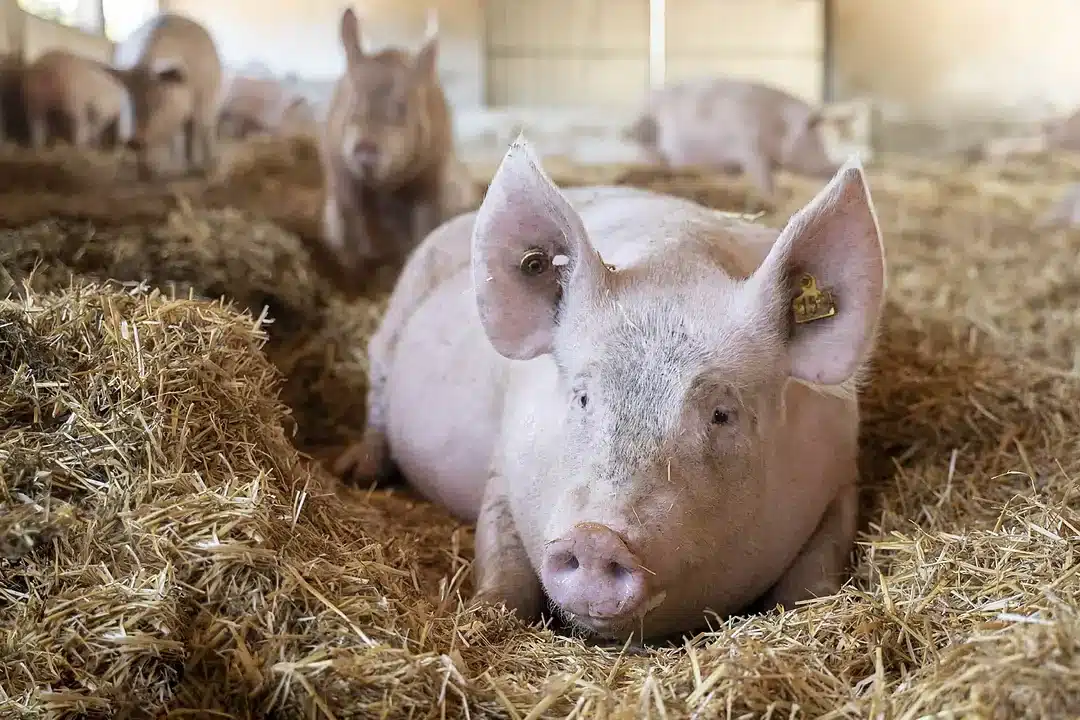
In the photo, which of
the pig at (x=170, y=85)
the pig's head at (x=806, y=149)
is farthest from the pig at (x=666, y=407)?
the pig's head at (x=806, y=149)

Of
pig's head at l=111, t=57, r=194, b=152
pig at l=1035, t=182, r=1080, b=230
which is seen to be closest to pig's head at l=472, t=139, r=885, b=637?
pig at l=1035, t=182, r=1080, b=230

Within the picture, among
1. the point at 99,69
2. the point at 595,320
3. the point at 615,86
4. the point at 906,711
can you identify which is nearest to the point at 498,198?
the point at 595,320

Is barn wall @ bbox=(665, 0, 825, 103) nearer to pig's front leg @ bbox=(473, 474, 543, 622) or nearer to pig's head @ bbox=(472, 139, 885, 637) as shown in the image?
pig's front leg @ bbox=(473, 474, 543, 622)

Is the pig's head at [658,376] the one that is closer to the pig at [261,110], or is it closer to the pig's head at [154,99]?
the pig's head at [154,99]

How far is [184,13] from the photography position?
9727 millimetres

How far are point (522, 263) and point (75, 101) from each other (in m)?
6.93

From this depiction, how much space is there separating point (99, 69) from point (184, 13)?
137 cm

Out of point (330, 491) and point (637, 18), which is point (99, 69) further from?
point (637, 18)

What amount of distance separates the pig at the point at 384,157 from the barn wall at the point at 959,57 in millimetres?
11046

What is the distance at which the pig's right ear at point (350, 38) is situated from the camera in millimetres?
6930

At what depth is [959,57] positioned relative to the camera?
54.4 feet

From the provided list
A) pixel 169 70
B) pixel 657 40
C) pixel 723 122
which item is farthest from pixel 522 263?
pixel 657 40

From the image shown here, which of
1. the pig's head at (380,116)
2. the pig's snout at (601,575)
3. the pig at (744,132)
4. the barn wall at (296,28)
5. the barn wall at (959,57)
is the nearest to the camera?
the pig's snout at (601,575)

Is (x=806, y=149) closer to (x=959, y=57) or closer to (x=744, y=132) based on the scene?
(x=744, y=132)
